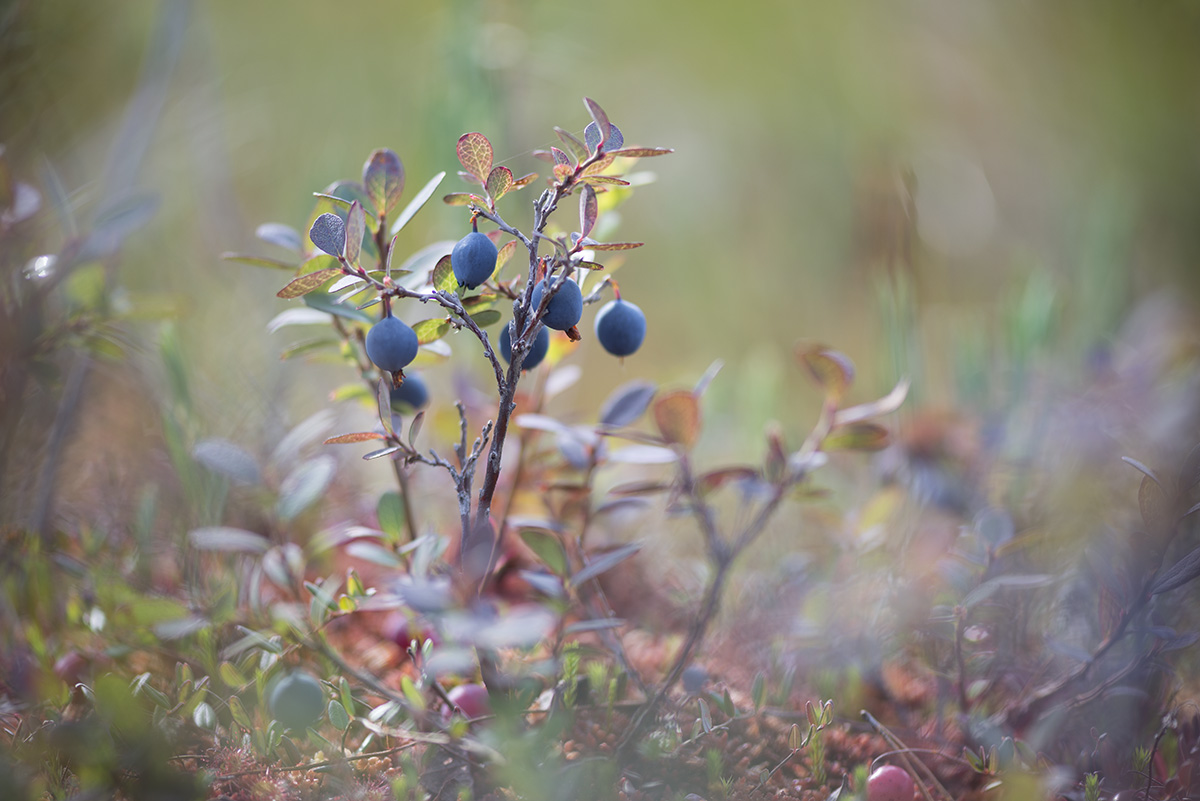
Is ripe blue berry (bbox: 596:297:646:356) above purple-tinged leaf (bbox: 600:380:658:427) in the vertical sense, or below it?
above

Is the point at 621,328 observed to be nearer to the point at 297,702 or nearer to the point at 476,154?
the point at 476,154

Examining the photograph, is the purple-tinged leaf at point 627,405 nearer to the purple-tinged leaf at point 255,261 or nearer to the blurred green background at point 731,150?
the purple-tinged leaf at point 255,261

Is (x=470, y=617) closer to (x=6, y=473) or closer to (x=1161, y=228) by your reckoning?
(x=6, y=473)

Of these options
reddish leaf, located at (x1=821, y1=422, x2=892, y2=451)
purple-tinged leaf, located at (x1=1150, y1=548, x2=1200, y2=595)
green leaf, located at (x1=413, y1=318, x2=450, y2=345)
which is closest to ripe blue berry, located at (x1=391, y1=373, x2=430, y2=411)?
green leaf, located at (x1=413, y1=318, x2=450, y2=345)

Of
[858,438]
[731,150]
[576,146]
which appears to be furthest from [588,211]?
[731,150]

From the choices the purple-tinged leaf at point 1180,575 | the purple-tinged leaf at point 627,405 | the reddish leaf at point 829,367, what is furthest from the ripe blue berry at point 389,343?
the purple-tinged leaf at point 1180,575

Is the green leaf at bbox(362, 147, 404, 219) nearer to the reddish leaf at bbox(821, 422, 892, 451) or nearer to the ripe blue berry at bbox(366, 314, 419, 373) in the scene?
the ripe blue berry at bbox(366, 314, 419, 373)
